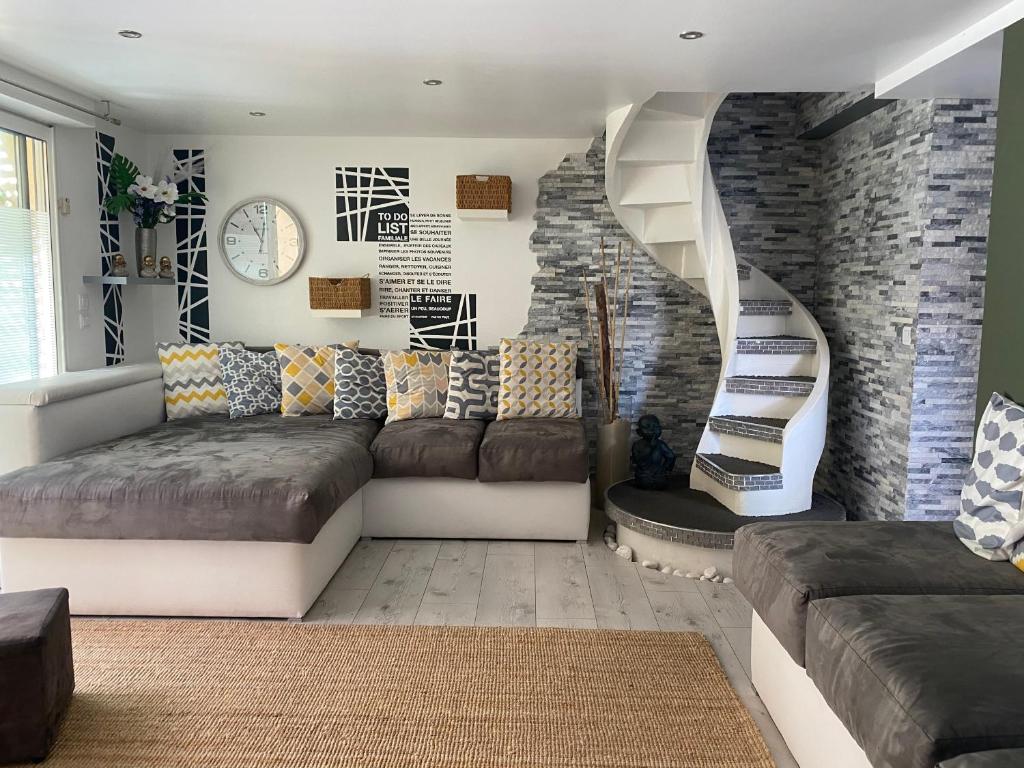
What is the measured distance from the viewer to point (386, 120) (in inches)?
185

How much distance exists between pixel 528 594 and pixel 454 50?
91.9 inches

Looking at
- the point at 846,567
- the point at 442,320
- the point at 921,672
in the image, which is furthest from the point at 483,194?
the point at 921,672

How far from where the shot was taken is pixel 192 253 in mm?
5332

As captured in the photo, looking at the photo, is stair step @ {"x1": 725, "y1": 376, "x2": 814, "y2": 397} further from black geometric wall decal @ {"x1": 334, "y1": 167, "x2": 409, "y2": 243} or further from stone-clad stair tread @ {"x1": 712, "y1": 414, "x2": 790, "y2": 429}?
black geometric wall decal @ {"x1": 334, "y1": 167, "x2": 409, "y2": 243}

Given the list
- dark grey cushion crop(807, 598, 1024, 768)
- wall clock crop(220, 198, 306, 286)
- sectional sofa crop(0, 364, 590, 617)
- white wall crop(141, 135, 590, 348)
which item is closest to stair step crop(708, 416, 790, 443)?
sectional sofa crop(0, 364, 590, 617)

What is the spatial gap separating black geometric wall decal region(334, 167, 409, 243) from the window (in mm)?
1707

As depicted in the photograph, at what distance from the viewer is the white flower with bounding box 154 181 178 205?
488cm

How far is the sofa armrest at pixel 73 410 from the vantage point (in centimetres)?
350

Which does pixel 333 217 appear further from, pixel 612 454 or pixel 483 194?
pixel 612 454

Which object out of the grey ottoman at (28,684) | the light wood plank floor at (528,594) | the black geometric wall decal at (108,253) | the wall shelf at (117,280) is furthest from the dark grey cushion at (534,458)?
the black geometric wall decal at (108,253)

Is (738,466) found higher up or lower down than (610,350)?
lower down

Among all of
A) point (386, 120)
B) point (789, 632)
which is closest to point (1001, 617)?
point (789, 632)

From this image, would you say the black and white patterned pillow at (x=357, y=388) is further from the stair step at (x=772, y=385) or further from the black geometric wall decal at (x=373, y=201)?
the stair step at (x=772, y=385)

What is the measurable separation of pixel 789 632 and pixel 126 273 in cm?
442
